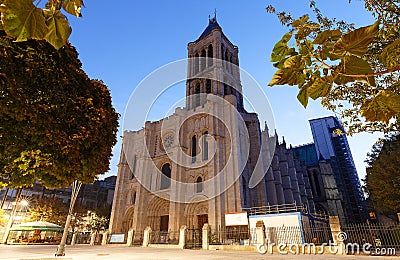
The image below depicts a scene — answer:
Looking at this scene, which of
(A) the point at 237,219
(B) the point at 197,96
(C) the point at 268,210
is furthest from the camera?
(B) the point at 197,96

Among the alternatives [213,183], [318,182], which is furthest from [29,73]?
[318,182]

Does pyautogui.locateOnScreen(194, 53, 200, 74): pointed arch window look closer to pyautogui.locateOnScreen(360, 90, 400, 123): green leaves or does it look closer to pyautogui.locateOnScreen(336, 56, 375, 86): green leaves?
pyautogui.locateOnScreen(360, 90, 400, 123): green leaves

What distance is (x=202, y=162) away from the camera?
22656 millimetres

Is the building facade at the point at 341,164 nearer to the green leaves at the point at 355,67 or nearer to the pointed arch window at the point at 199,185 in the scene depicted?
the pointed arch window at the point at 199,185

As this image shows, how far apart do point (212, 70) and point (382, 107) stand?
29.3m

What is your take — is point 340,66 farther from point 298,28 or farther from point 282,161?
point 282,161

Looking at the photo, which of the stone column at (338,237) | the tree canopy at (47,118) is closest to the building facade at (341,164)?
the stone column at (338,237)

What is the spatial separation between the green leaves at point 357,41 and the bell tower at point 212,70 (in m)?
25.7

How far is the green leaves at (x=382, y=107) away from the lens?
1062mm

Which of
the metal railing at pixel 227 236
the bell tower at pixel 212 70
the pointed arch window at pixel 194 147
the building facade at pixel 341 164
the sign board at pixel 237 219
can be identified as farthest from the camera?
the building facade at pixel 341 164

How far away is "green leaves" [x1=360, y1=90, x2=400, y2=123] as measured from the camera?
106 cm

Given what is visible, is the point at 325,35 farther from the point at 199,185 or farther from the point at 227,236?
the point at 199,185

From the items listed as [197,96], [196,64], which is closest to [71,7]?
[197,96]

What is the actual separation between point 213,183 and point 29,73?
16874 millimetres
